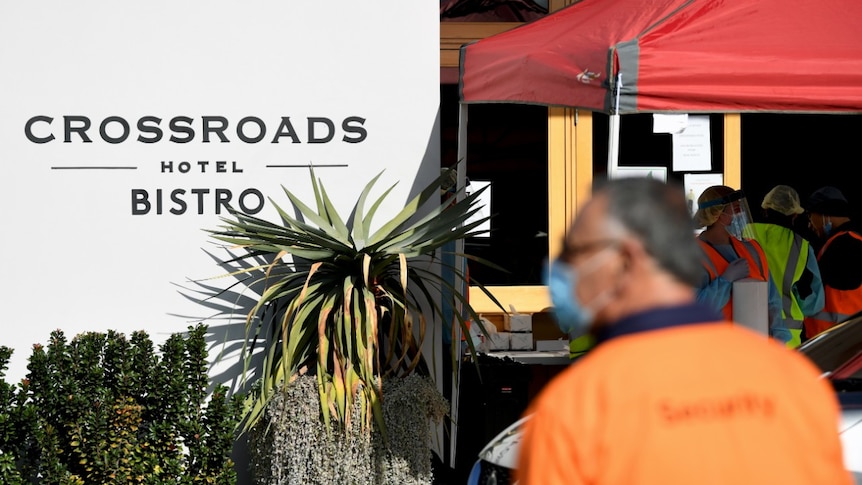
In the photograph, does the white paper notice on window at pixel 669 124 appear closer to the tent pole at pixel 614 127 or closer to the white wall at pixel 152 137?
the tent pole at pixel 614 127

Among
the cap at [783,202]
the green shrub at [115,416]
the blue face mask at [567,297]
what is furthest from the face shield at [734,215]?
the blue face mask at [567,297]

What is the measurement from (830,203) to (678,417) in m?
5.96

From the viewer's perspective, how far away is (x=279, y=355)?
6.48 metres

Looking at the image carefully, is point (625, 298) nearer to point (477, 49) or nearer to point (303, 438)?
point (303, 438)

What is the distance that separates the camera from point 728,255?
5.97 metres

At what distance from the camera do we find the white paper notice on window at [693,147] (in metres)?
8.88

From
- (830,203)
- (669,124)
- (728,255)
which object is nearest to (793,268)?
(830,203)

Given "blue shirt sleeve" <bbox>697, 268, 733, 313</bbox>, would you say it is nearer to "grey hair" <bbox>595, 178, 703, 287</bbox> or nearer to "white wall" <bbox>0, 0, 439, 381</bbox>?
"white wall" <bbox>0, 0, 439, 381</bbox>

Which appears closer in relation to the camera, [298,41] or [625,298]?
[625,298]

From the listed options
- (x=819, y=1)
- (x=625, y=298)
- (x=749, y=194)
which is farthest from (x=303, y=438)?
(x=749, y=194)

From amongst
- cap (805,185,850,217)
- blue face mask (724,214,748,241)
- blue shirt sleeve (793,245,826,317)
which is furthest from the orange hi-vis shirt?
cap (805,185,850,217)

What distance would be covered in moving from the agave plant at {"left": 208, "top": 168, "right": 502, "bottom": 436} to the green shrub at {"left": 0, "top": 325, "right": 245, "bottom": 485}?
0.90 feet

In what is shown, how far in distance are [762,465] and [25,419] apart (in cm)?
521

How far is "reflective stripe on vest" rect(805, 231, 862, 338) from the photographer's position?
22.4ft
